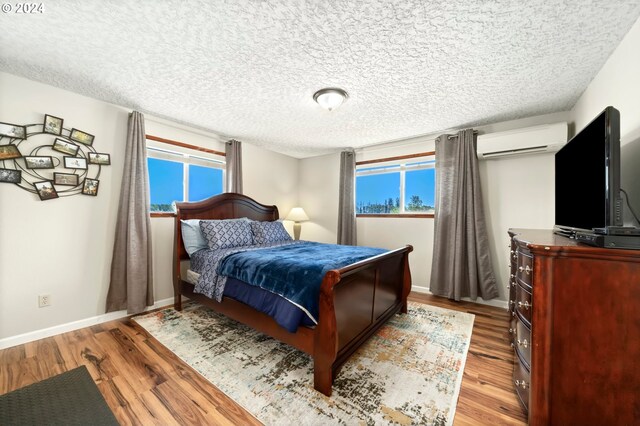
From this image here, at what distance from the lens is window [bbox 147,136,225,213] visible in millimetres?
3285

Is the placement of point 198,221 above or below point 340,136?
below

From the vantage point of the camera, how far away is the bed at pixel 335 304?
5.40 feet

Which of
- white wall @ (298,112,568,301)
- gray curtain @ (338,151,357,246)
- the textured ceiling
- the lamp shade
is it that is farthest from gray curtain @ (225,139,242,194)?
gray curtain @ (338,151,357,246)

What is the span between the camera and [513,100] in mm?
2625

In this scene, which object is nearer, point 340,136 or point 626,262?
point 626,262

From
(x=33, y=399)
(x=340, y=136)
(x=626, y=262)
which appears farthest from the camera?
(x=340, y=136)

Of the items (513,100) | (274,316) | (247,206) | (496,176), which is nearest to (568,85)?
(513,100)

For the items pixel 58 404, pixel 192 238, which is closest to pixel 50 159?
pixel 192 238

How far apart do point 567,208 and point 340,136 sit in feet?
9.11

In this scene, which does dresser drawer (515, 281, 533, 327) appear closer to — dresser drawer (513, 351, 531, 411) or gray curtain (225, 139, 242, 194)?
dresser drawer (513, 351, 531, 411)

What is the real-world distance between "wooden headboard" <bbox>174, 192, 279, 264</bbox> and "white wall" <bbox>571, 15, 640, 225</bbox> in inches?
157

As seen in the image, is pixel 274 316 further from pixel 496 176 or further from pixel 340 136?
pixel 496 176

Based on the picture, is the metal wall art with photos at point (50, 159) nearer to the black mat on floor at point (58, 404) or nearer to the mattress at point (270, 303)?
the black mat on floor at point (58, 404)

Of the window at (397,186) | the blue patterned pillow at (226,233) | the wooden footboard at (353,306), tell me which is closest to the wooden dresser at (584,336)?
the wooden footboard at (353,306)
